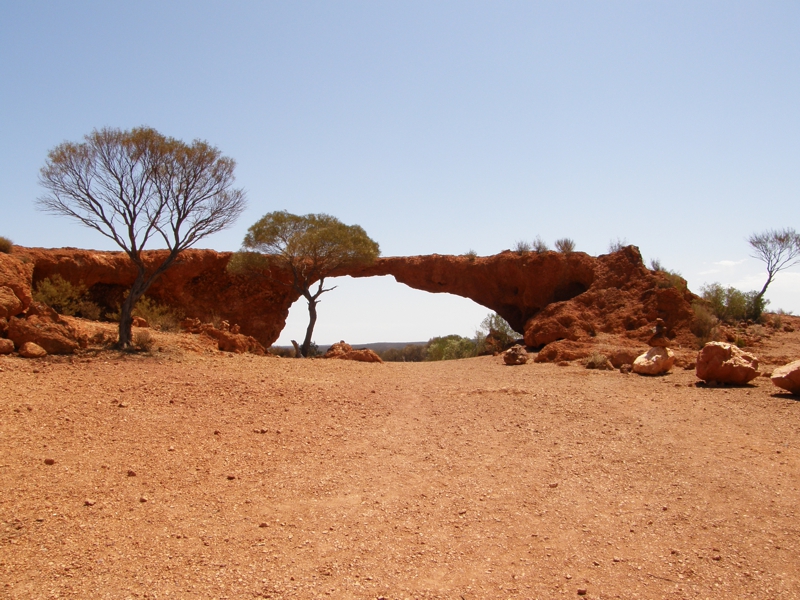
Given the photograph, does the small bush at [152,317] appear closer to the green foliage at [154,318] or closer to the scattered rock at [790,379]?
the green foliage at [154,318]

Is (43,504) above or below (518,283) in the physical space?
below

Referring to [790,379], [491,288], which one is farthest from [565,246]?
[790,379]

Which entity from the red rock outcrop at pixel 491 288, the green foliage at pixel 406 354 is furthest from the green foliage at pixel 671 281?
the green foliage at pixel 406 354

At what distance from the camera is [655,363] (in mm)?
11859

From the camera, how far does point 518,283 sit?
2266 cm

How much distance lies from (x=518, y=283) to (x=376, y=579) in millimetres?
19745

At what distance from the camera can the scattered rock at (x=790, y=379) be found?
889cm

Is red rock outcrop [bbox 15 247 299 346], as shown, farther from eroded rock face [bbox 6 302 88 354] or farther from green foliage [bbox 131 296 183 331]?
eroded rock face [bbox 6 302 88 354]

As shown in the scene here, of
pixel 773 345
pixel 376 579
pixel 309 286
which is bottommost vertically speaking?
pixel 376 579

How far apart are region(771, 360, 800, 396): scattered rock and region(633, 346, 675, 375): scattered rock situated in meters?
2.73

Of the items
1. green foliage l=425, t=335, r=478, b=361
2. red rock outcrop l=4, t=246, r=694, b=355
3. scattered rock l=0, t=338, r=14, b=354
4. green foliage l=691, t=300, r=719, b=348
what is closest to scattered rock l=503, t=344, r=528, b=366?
red rock outcrop l=4, t=246, r=694, b=355

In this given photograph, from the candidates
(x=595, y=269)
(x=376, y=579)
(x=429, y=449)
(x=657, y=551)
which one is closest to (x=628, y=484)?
(x=657, y=551)

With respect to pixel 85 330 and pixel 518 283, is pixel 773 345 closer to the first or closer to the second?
pixel 518 283

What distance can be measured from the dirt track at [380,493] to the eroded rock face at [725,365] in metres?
1.18
